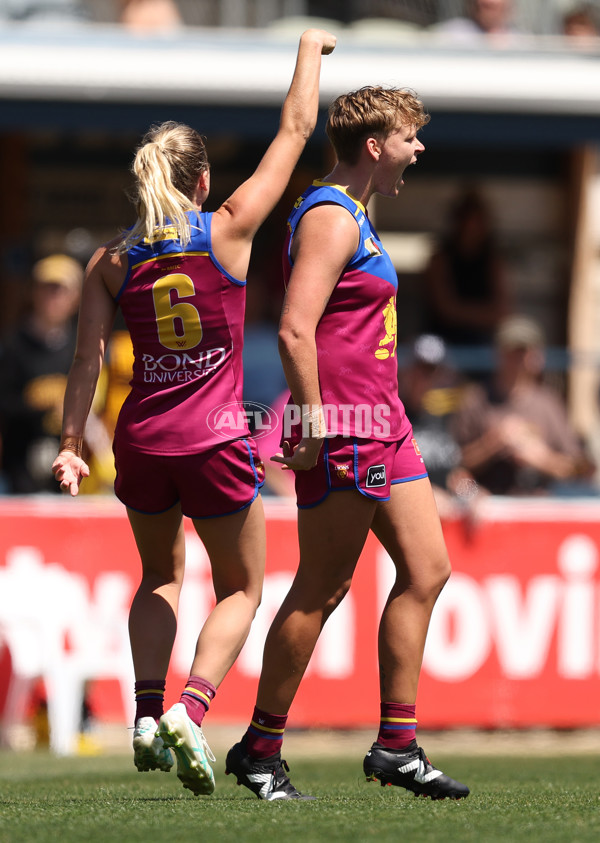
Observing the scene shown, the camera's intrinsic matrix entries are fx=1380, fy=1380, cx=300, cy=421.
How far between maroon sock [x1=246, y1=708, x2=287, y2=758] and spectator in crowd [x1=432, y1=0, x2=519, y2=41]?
8055mm

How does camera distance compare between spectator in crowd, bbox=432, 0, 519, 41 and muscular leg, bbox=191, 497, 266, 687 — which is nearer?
muscular leg, bbox=191, 497, 266, 687

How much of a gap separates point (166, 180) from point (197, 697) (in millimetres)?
1525

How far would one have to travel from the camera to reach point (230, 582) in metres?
4.23

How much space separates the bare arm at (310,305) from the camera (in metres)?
3.96

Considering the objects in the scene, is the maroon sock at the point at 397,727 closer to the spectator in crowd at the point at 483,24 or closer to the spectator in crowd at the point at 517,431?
the spectator in crowd at the point at 517,431

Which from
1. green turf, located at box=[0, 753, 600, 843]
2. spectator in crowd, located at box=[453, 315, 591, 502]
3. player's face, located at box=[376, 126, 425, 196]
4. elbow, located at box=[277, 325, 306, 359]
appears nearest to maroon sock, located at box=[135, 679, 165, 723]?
green turf, located at box=[0, 753, 600, 843]

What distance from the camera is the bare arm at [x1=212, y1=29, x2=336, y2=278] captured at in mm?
4117

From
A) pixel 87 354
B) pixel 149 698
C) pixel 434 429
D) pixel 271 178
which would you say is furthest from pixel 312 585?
pixel 434 429

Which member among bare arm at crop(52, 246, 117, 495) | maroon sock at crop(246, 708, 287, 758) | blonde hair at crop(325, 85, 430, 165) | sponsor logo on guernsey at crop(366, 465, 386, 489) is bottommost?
maroon sock at crop(246, 708, 287, 758)

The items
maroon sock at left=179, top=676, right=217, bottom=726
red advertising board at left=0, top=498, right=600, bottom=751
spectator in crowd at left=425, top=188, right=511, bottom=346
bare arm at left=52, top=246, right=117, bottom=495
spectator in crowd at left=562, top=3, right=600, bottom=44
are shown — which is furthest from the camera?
spectator in crowd at left=562, top=3, right=600, bottom=44

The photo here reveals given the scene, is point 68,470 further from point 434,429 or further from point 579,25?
point 579,25

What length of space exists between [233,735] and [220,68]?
5.01m

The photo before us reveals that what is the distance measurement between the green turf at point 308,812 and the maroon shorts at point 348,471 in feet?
3.00

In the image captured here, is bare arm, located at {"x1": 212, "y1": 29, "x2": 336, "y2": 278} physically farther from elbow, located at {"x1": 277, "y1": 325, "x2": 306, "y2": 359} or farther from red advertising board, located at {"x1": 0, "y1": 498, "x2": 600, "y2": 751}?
red advertising board, located at {"x1": 0, "y1": 498, "x2": 600, "y2": 751}
